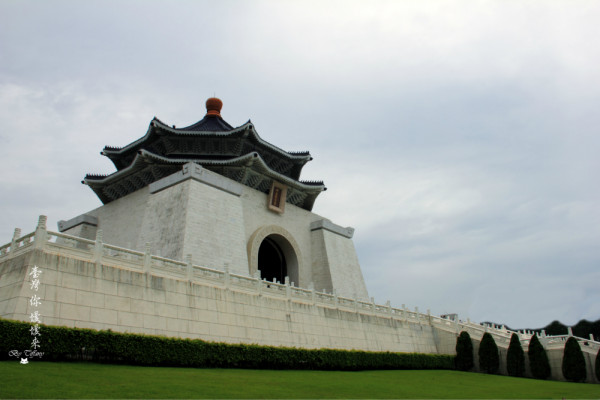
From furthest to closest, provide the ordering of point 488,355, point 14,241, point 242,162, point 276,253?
point 276,253, point 242,162, point 488,355, point 14,241

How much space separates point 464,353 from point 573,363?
415cm

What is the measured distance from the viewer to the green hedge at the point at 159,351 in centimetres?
922

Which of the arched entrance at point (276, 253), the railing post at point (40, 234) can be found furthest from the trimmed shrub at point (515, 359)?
the railing post at point (40, 234)

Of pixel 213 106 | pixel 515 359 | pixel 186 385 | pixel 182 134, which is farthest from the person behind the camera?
pixel 213 106

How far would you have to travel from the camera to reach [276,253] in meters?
26.2

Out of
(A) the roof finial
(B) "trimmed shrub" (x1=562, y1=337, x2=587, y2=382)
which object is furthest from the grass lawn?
(A) the roof finial

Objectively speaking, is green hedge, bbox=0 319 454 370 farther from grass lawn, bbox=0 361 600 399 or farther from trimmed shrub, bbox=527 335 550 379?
trimmed shrub, bbox=527 335 550 379

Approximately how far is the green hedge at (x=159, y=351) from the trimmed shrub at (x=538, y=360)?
6716 mm

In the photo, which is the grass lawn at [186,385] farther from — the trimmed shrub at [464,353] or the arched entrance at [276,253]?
the arched entrance at [276,253]

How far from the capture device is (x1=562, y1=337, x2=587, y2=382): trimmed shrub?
1720cm

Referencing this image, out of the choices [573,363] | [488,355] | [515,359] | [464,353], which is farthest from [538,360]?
[464,353]

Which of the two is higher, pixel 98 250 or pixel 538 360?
pixel 98 250

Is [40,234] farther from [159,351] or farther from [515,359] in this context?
[515,359]

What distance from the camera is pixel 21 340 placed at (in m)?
8.95
